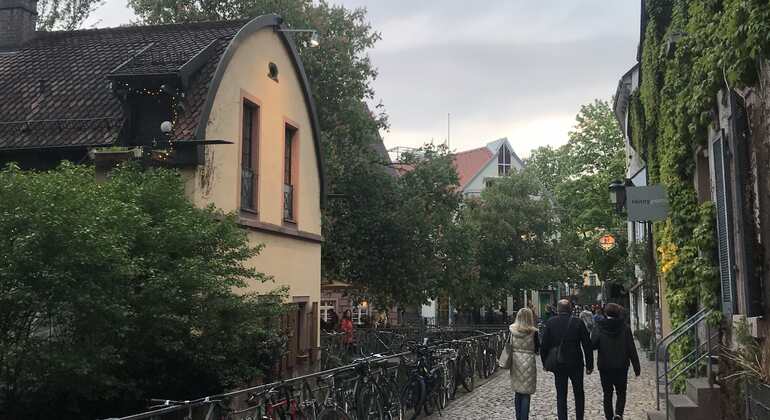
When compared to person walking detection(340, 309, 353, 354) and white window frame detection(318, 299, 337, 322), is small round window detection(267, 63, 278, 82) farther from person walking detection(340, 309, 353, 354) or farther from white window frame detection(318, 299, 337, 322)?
white window frame detection(318, 299, 337, 322)

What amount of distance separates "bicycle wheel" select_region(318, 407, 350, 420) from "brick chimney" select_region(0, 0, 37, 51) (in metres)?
13.8

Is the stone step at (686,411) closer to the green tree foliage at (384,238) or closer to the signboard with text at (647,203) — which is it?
the signboard with text at (647,203)

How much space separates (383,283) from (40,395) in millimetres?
15933

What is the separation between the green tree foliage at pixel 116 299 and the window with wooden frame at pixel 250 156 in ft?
12.4

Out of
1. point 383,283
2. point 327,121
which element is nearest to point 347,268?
point 383,283

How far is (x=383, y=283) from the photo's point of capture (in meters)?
25.1

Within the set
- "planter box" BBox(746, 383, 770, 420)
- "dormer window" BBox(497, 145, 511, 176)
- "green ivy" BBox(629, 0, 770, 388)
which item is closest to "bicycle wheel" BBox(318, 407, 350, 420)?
"planter box" BBox(746, 383, 770, 420)

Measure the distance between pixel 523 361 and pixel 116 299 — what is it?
5125 mm

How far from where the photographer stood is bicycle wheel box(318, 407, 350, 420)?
8.75 meters

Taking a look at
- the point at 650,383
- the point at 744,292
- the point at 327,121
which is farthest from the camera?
the point at 327,121

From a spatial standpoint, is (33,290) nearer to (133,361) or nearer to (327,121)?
(133,361)

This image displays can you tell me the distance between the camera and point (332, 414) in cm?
887

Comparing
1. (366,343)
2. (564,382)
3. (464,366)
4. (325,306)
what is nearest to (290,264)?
(464,366)

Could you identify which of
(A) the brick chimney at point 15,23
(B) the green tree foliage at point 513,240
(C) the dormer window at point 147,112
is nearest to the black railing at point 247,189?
(C) the dormer window at point 147,112
